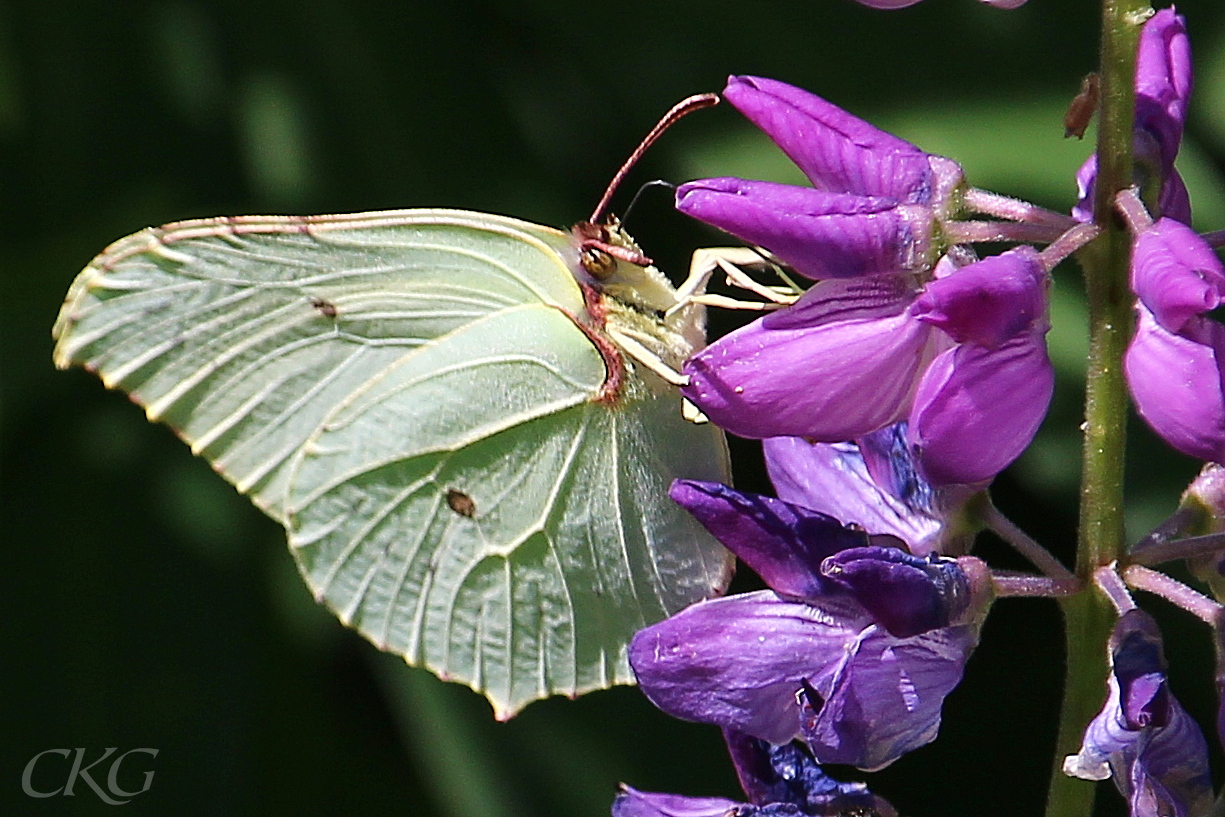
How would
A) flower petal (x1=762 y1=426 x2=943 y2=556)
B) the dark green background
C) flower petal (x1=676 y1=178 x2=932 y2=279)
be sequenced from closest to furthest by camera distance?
1. flower petal (x1=676 y1=178 x2=932 y2=279)
2. flower petal (x1=762 y1=426 x2=943 y2=556)
3. the dark green background

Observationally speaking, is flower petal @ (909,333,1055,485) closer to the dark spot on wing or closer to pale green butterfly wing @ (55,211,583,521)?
pale green butterfly wing @ (55,211,583,521)

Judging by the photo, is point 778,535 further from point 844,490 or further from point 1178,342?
point 1178,342

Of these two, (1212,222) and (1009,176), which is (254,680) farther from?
(1212,222)

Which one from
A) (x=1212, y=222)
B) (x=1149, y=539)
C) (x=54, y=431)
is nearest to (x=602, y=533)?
(x=1149, y=539)

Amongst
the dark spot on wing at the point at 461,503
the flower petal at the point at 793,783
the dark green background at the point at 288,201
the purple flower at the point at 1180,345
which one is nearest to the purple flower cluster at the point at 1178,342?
A: the purple flower at the point at 1180,345

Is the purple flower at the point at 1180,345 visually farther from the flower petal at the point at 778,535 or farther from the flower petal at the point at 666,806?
the flower petal at the point at 666,806

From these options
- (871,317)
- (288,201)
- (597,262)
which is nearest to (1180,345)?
(871,317)

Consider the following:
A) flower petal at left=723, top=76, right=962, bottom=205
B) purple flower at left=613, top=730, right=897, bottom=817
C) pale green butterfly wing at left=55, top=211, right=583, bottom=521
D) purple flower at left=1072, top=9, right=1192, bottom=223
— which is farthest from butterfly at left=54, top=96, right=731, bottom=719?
purple flower at left=1072, top=9, right=1192, bottom=223
